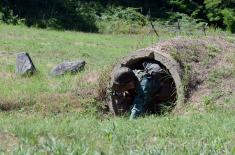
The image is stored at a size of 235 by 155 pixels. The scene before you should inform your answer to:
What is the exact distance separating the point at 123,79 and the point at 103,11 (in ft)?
65.3

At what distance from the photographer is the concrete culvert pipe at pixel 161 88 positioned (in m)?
11.2

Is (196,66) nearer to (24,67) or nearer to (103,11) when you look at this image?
(24,67)

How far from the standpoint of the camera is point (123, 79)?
451 inches

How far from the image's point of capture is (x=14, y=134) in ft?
21.2

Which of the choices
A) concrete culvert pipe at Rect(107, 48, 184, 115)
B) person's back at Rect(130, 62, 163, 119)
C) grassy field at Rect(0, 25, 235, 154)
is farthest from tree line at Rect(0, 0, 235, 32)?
person's back at Rect(130, 62, 163, 119)

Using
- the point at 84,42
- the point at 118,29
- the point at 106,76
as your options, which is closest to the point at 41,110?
the point at 106,76

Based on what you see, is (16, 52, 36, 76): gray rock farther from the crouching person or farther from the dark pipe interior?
the crouching person

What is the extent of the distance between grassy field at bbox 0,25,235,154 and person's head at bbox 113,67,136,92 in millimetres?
595

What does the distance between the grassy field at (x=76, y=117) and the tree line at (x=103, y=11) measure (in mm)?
2958

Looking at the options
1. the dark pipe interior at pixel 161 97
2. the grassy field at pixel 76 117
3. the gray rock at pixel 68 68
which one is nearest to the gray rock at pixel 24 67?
the grassy field at pixel 76 117

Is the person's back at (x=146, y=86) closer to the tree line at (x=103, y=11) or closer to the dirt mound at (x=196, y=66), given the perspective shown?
the dirt mound at (x=196, y=66)

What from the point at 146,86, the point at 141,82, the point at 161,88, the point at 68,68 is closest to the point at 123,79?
the point at 141,82

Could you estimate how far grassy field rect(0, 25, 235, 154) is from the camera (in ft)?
17.6

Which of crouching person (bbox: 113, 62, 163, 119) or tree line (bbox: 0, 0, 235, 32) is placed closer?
crouching person (bbox: 113, 62, 163, 119)
